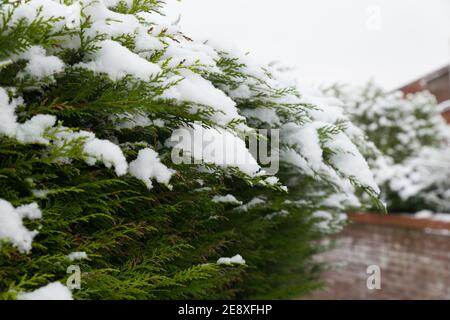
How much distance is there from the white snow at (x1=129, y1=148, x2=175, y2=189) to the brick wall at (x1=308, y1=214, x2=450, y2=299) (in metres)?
3.99

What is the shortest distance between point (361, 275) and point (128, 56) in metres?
6.07

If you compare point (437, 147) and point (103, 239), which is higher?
point (437, 147)

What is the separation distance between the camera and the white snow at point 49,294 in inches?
55.6

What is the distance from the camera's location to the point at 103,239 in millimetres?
1730

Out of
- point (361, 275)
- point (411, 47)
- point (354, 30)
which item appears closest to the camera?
point (361, 275)

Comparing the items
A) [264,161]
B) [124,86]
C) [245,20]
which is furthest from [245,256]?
[245,20]

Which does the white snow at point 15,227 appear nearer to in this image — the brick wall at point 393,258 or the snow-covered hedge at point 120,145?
the snow-covered hedge at point 120,145

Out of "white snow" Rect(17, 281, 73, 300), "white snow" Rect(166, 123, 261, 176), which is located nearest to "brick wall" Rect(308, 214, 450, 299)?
"white snow" Rect(166, 123, 261, 176)

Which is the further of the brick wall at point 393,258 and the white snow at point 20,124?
the brick wall at point 393,258

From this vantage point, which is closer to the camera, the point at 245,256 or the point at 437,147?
the point at 245,256

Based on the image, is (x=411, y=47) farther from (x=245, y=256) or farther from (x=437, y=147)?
(x=245, y=256)

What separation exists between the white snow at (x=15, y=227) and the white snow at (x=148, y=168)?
1.27 feet

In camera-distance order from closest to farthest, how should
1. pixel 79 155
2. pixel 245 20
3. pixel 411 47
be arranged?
pixel 79 155 < pixel 245 20 < pixel 411 47

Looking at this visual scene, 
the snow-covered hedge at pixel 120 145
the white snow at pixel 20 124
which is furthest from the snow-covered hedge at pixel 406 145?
the white snow at pixel 20 124
